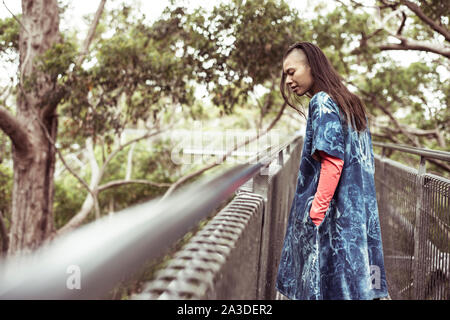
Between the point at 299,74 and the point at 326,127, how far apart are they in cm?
41

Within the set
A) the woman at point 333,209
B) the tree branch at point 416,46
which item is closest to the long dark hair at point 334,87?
the woman at point 333,209

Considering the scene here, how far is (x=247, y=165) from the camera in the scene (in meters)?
1.48

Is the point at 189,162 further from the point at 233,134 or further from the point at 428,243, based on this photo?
the point at 428,243

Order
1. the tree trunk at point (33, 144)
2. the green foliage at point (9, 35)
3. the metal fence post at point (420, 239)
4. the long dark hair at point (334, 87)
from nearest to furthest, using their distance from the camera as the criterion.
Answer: the long dark hair at point (334, 87)
the metal fence post at point (420, 239)
the tree trunk at point (33, 144)
the green foliage at point (9, 35)

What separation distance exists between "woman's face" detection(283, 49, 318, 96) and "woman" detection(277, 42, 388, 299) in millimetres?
26

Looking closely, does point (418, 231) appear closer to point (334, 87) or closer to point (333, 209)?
point (333, 209)

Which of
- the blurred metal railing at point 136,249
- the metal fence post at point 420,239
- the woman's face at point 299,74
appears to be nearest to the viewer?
the blurred metal railing at point 136,249

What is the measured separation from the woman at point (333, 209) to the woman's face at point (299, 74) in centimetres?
3

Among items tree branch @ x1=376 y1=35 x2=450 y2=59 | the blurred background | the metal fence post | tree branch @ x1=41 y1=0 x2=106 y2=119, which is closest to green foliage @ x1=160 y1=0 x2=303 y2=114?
the blurred background

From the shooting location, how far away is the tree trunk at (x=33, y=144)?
820cm

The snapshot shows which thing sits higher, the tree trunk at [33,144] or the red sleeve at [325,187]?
the tree trunk at [33,144]

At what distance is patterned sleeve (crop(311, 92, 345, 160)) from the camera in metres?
1.91

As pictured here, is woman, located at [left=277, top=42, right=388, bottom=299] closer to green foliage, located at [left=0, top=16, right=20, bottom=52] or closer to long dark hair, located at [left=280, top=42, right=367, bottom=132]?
long dark hair, located at [left=280, top=42, right=367, bottom=132]

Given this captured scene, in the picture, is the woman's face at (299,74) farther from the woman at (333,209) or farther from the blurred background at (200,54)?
the blurred background at (200,54)
